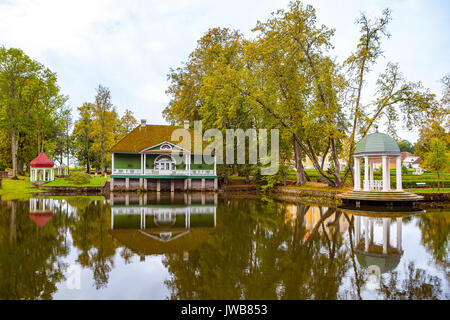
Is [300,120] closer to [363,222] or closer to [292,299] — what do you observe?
[363,222]

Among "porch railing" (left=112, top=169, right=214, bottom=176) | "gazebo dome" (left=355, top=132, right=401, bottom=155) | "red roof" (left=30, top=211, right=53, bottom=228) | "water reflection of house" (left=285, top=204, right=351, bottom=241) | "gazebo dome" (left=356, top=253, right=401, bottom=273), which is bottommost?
"water reflection of house" (left=285, top=204, right=351, bottom=241)

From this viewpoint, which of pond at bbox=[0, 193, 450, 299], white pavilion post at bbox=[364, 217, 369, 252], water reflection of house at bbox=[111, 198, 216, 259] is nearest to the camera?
pond at bbox=[0, 193, 450, 299]

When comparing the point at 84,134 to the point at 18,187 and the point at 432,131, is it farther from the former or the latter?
the point at 432,131

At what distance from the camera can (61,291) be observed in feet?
17.9

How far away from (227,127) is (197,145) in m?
4.14

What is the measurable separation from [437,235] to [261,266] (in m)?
7.49

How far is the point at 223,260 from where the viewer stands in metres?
7.18

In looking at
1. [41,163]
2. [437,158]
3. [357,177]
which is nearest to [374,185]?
[357,177]

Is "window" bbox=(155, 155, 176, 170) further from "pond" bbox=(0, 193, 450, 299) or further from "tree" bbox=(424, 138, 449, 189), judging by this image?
"tree" bbox=(424, 138, 449, 189)

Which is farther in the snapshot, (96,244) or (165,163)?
(165,163)

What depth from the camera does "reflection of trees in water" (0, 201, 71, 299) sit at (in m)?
5.47

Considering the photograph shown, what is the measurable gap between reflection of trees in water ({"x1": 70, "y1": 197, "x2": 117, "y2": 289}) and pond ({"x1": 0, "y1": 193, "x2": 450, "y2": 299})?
0.09 feet

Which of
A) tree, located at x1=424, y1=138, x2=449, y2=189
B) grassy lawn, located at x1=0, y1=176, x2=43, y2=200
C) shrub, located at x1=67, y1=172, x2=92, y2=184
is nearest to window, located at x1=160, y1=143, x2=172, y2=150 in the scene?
shrub, located at x1=67, y1=172, x2=92, y2=184
